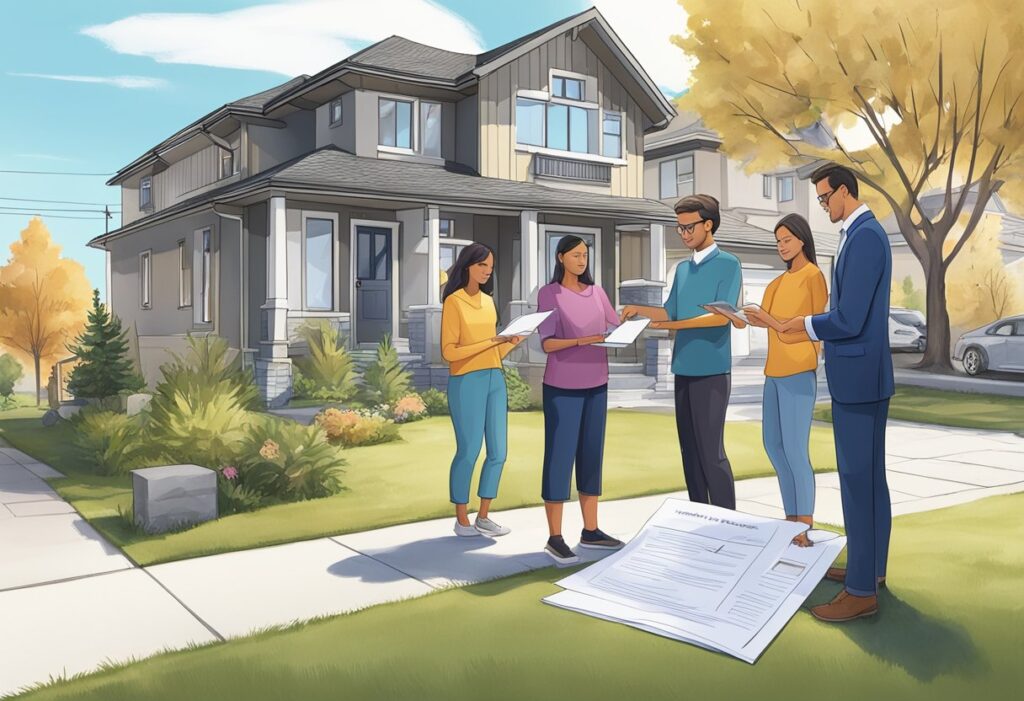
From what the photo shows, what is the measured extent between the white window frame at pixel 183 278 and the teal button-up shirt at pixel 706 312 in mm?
18254

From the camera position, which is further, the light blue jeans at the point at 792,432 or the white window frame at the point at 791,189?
the white window frame at the point at 791,189

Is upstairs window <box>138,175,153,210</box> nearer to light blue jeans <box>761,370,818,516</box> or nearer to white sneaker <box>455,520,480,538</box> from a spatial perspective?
white sneaker <box>455,520,480,538</box>

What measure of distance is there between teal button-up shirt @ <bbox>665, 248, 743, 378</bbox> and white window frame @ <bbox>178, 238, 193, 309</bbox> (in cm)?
1825

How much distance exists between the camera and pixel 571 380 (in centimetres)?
553

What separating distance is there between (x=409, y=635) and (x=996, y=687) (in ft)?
8.80

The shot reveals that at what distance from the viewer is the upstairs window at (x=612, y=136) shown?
67.4ft

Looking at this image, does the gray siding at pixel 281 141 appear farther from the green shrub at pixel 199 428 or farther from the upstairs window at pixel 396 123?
the green shrub at pixel 199 428

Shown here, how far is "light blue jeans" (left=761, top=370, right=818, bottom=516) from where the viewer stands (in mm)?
5246

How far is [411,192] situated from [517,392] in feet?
14.3

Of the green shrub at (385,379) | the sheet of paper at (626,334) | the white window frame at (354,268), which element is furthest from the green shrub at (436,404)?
the sheet of paper at (626,334)

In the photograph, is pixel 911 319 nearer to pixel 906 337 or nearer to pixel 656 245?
pixel 906 337

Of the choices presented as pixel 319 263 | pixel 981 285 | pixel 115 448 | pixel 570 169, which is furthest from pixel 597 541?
pixel 981 285

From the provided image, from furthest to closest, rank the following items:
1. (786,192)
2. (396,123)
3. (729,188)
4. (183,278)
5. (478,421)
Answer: (786,192), (729,188), (183,278), (396,123), (478,421)

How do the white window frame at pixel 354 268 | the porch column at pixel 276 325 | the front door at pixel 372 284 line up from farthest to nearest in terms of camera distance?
the front door at pixel 372 284 < the white window frame at pixel 354 268 < the porch column at pixel 276 325
